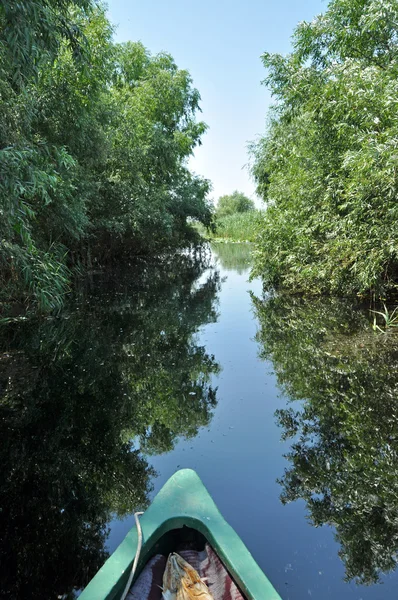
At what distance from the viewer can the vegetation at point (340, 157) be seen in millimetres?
5922

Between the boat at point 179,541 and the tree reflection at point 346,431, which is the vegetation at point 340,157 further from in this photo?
the boat at point 179,541

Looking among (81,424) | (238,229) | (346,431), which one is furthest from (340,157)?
(238,229)

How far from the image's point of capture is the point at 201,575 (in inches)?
67.9

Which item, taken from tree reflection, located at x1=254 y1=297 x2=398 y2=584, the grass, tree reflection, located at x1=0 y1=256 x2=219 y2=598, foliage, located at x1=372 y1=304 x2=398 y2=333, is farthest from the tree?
tree reflection, located at x1=254 y1=297 x2=398 y2=584

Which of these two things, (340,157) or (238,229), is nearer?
(340,157)

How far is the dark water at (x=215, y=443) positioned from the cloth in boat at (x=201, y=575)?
1.79ft

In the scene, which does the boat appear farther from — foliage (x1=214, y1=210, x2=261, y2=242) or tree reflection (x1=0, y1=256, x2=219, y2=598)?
foliage (x1=214, y1=210, x2=261, y2=242)

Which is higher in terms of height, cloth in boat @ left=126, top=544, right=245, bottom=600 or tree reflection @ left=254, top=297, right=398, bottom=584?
cloth in boat @ left=126, top=544, right=245, bottom=600

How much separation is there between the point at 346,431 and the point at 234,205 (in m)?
62.8

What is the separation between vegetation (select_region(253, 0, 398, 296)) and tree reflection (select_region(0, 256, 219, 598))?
123 inches

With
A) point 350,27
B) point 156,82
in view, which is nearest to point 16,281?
point 350,27

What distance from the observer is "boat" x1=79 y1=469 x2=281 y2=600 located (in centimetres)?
147

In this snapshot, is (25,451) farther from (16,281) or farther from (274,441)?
(16,281)

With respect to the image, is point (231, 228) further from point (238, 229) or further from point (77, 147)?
point (77, 147)
